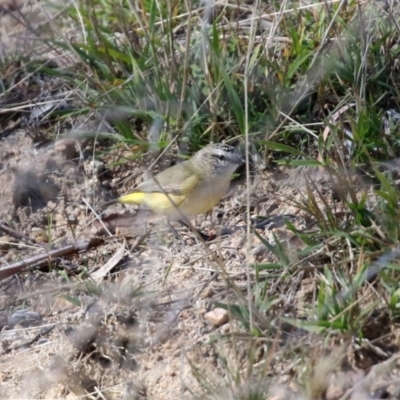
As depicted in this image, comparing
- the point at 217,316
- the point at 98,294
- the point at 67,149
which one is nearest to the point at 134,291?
the point at 98,294

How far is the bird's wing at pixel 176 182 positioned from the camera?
5.76 metres

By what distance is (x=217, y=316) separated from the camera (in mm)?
4664

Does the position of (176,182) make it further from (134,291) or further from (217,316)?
(217,316)

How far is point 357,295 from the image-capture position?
14.0 ft

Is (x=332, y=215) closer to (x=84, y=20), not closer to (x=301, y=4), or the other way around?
(x=301, y=4)

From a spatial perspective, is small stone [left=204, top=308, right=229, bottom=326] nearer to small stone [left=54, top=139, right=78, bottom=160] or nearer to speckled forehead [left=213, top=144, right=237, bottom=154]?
speckled forehead [left=213, top=144, right=237, bottom=154]

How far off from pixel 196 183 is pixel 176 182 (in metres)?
0.15

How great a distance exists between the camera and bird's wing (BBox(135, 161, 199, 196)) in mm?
5758

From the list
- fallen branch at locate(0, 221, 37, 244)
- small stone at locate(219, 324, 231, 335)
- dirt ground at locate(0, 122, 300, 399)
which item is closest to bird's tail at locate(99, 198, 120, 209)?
dirt ground at locate(0, 122, 300, 399)

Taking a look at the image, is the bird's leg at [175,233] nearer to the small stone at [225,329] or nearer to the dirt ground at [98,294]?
the dirt ground at [98,294]

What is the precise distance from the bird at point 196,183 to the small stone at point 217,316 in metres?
1.08

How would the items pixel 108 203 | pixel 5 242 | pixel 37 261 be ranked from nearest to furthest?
pixel 37 261 → pixel 5 242 → pixel 108 203

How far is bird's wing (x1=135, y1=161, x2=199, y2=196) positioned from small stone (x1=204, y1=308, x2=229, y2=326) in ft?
4.02

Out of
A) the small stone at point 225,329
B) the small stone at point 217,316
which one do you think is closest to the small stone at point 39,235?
the small stone at point 217,316
